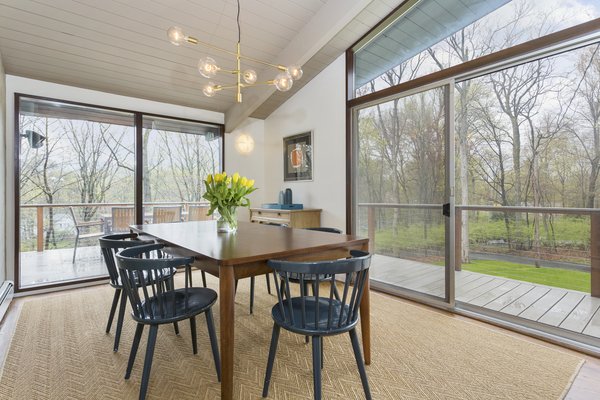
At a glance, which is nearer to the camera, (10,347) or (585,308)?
(10,347)

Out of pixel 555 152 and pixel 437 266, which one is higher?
pixel 555 152

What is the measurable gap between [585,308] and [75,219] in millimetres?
5442

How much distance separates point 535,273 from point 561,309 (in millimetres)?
344

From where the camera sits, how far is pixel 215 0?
9.45ft

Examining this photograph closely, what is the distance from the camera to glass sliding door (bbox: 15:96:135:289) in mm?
3492

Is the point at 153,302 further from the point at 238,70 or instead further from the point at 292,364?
the point at 238,70

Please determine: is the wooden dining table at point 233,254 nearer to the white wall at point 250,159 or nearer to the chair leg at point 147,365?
the chair leg at point 147,365

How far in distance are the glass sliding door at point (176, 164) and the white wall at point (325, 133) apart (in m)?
1.26

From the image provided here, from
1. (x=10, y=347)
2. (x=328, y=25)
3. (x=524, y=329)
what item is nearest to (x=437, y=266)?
(x=524, y=329)

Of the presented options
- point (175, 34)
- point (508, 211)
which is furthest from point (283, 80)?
point (508, 211)

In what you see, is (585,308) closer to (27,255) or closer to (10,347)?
(10,347)

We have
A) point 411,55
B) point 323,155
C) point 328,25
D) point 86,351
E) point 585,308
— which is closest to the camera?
point 86,351

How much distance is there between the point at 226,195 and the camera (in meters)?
2.40

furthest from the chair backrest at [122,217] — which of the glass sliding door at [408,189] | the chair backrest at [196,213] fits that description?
the glass sliding door at [408,189]
